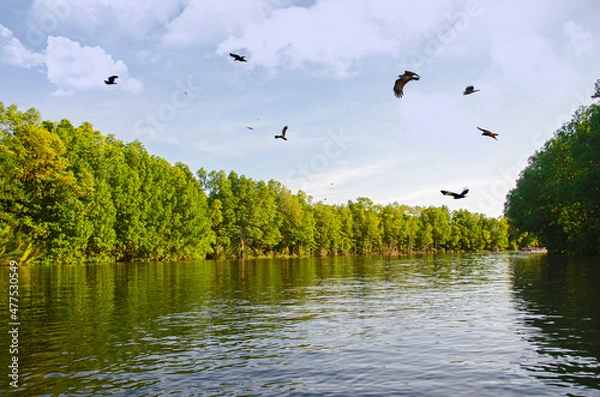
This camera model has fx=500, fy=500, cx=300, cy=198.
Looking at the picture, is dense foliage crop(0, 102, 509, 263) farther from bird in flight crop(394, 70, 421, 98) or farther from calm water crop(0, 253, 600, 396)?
bird in flight crop(394, 70, 421, 98)

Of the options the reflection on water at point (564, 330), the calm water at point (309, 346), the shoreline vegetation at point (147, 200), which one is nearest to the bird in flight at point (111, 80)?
the calm water at point (309, 346)

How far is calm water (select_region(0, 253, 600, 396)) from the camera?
12.5 meters

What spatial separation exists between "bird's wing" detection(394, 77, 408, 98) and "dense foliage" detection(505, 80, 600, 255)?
52.7 meters

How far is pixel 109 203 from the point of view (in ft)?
292

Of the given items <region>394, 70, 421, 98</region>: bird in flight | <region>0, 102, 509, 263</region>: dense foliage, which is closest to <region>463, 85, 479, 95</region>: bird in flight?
<region>394, 70, 421, 98</region>: bird in flight

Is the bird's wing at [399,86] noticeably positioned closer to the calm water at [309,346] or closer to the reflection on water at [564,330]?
the calm water at [309,346]

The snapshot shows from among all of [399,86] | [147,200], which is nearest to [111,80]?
[399,86]

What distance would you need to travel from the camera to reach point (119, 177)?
96.1m

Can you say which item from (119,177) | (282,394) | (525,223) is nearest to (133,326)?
(282,394)

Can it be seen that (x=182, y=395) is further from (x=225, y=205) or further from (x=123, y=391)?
(x=225, y=205)

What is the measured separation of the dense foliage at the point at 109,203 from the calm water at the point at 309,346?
173 ft

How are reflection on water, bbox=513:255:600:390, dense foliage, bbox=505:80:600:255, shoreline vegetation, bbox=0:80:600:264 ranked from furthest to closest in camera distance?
shoreline vegetation, bbox=0:80:600:264
dense foliage, bbox=505:80:600:255
reflection on water, bbox=513:255:600:390

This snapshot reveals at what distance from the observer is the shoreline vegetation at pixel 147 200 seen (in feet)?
245

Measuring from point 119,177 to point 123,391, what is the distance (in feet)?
295
